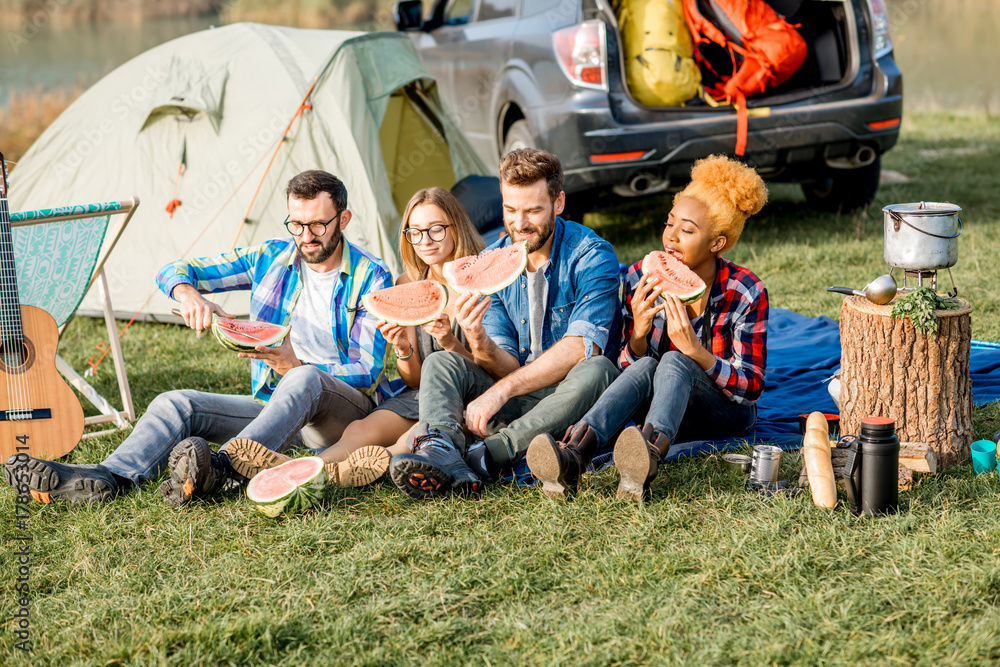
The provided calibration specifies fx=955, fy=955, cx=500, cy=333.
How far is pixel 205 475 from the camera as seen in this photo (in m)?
3.53

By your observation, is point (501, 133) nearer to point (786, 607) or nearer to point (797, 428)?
point (797, 428)

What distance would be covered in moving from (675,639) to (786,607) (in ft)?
1.22

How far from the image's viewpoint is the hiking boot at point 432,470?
11.2ft

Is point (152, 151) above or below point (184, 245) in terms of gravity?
above

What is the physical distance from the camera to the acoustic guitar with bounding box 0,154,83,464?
4246mm

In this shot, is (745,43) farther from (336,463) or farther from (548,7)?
(336,463)

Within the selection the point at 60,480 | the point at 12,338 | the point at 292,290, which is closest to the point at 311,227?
the point at 292,290

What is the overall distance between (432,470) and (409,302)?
735 millimetres

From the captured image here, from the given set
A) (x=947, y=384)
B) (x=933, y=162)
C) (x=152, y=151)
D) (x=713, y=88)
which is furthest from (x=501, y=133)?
(x=933, y=162)

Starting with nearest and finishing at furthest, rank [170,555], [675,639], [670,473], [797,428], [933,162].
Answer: [675,639] < [170,555] < [670,473] < [797,428] < [933,162]

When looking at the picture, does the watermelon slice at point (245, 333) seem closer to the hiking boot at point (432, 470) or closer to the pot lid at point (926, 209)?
the hiking boot at point (432, 470)

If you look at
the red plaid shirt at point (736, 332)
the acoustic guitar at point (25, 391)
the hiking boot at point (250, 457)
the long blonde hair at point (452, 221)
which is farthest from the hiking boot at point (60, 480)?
the red plaid shirt at point (736, 332)

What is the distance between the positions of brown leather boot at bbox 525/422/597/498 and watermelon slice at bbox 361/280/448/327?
2.20 feet

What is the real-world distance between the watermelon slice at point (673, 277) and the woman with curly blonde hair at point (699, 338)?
0.13ft
